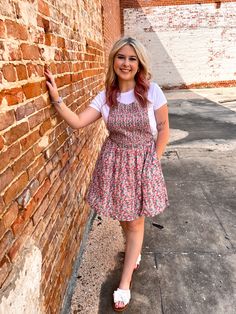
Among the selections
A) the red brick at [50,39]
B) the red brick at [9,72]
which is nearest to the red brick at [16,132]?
the red brick at [9,72]

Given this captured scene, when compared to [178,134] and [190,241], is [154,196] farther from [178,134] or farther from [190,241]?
[178,134]

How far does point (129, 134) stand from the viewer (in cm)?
207

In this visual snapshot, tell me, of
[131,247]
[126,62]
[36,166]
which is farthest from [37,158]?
[131,247]

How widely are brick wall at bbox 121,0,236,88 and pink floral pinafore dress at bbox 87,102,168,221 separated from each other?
13.1 metres

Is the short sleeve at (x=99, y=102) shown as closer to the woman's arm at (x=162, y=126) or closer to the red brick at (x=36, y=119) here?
the woman's arm at (x=162, y=126)

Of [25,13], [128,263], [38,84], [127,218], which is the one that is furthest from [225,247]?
[25,13]

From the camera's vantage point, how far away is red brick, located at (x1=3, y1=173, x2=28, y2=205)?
1.28 metres

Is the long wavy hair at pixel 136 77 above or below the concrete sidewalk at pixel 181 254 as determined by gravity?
above

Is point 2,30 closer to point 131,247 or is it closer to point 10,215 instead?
point 10,215

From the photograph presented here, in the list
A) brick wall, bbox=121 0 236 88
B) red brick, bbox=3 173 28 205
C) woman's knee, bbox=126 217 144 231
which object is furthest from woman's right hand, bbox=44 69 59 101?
brick wall, bbox=121 0 236 88

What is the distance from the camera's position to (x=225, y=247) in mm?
2879

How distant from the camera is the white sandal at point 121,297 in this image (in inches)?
88.1

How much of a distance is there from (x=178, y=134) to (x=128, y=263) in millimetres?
5070

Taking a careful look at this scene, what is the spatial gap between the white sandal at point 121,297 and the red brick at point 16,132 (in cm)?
156
